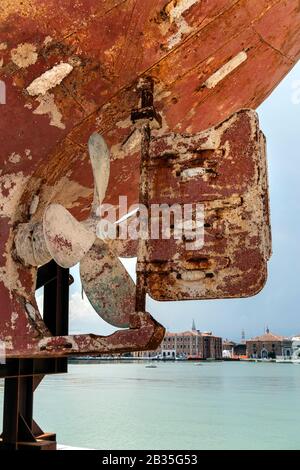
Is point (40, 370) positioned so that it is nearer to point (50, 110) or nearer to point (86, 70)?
point (50, 110)

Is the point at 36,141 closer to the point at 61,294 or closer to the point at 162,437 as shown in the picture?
the point at 61,294

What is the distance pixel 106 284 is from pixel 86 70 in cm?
129

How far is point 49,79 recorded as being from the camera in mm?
3059

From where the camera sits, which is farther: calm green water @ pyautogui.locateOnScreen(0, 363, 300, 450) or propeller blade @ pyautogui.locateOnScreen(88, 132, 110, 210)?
calm green water @ pyautogui.locateOnScreen(0, 363, 300, 450)

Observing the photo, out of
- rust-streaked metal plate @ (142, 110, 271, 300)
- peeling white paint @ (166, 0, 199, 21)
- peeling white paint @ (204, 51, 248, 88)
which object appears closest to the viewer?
rust-streaked metal plate @ (142, 110, 271, 300)

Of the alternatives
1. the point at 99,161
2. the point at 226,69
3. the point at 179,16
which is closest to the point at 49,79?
the point at 99,161

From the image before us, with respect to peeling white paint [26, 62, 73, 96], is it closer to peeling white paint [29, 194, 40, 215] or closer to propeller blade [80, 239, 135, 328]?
peeling white paint [29, 194, 40, 215]

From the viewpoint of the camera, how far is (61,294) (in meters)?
5.28

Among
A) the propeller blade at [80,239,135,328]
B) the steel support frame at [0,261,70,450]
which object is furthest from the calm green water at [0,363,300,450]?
the propeller blade at [80,239,135,328]

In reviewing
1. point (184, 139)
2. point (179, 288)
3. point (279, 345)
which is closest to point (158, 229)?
point (179, 288)

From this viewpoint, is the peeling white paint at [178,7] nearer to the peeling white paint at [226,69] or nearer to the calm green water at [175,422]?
the peeling white paint at [226,69]

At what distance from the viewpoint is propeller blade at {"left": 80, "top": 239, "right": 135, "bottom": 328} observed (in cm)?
313

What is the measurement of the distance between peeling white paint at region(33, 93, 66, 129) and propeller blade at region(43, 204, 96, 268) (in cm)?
61

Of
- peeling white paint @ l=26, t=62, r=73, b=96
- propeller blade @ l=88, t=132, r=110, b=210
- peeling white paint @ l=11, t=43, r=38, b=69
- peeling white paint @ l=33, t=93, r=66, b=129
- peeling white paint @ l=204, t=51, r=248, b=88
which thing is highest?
peeling white paint @ l=204, t=51, r=248, b=88
